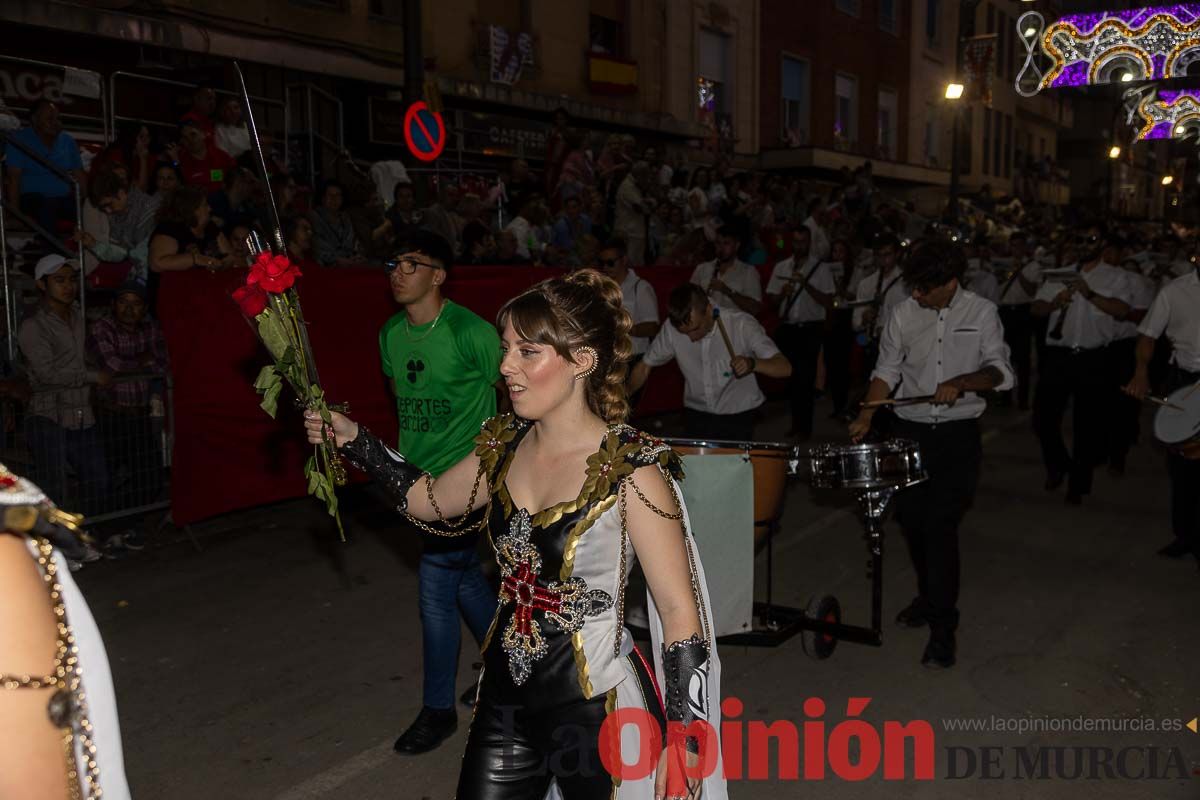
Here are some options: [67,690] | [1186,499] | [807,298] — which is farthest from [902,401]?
[807,298]

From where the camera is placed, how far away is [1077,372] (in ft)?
32.0

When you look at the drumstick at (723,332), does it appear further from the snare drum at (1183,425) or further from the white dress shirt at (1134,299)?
the white dress shirt at (1134,299)

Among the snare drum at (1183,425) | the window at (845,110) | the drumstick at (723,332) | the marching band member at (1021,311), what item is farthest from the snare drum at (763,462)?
the window at (845,110)

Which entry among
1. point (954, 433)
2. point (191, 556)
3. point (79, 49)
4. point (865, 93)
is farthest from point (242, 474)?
point (865, 93)

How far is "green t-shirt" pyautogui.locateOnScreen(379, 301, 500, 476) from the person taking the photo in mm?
4840

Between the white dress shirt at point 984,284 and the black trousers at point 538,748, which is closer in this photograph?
the black trousers at point 538,748

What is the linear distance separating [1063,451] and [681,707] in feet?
27.2

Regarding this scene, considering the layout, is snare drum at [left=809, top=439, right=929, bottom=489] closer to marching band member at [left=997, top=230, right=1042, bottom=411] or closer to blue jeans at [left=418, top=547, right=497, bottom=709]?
blue jeans at [left=418, top=547, right=497, bottom=709]

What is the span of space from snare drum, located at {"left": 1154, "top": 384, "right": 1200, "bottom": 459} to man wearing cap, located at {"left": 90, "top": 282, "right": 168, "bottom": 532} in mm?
7221

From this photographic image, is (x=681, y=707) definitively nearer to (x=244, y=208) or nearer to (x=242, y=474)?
(x=242, y=474)

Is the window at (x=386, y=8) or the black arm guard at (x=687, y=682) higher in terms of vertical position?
the window at (x=386, y=8)

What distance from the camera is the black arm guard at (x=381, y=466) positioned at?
11.2 ft

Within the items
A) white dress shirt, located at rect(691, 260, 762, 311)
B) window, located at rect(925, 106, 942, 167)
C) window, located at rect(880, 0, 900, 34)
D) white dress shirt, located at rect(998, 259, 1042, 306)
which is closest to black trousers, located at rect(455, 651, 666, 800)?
white dress shirt, located at rect(691, 260, 762, 311)

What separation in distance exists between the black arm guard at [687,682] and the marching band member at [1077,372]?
780 cm
